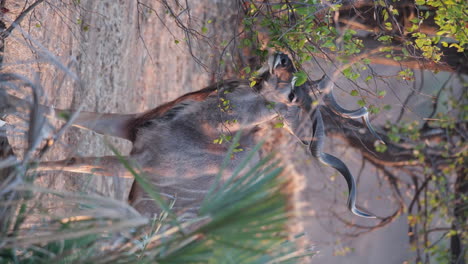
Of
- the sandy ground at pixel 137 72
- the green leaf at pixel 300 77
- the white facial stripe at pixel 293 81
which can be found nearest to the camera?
the green leaf at pixel 300 77

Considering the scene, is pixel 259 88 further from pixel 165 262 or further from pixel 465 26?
pixel 165 262

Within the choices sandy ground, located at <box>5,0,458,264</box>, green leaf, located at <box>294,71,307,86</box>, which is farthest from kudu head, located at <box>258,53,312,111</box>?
sandy ground, located at <box>5,0,458,264</box>

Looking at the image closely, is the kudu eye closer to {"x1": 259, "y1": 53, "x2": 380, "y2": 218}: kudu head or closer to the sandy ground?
{"x1": 259, "y1": 53, "x2": 380, "y2": 218}: kudu head

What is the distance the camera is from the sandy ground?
264 cm

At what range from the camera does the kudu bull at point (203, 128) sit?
191 centimetres

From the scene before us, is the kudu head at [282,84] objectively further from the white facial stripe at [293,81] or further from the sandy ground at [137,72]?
the sandy ground at [137,72]

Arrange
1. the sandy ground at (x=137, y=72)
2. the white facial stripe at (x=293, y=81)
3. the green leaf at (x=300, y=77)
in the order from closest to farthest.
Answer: the green leaf at (x=300, y=77), the white facial stripe at (x=293, y=81), the sandy ground at (x=137, y=72)

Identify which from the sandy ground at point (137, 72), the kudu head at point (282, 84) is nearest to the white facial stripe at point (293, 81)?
the kudu head at point (282, 84)

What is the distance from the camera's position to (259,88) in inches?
76.8

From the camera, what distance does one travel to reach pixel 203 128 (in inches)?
80.3

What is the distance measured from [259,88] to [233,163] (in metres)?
0.34

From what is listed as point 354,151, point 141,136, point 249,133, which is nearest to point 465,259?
point 354,151

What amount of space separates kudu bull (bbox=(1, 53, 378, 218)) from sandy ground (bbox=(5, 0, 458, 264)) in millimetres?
332

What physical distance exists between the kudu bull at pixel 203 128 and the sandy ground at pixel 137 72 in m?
0.33
